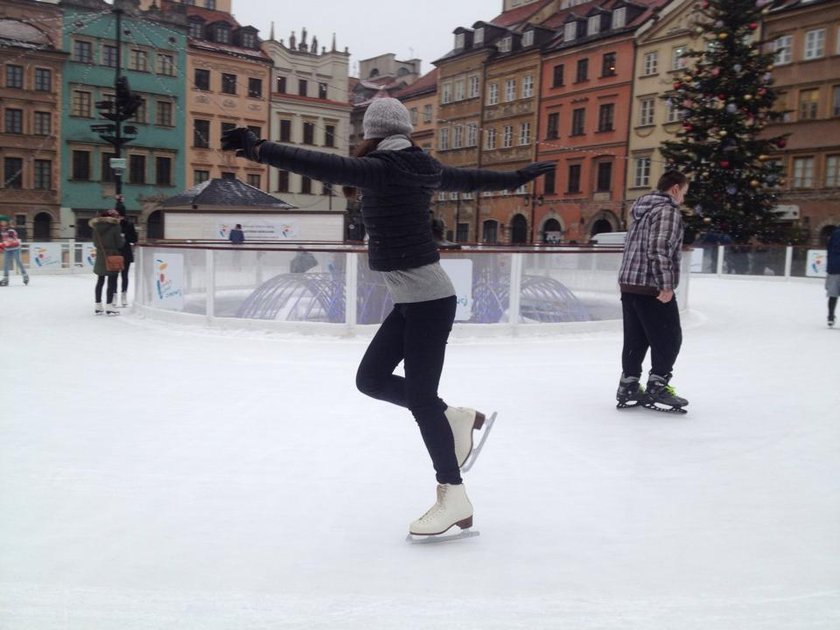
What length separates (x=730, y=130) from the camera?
89.7 feet

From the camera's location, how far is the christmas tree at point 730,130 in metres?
27.3

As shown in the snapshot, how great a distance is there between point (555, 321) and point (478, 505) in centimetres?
715

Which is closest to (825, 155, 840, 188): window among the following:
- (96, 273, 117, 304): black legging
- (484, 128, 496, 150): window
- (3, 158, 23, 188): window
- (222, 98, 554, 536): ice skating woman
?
(484, 128, 496, 150): window

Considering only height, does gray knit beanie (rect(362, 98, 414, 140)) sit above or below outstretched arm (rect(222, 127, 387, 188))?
→ above

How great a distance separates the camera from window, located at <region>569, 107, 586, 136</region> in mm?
45250

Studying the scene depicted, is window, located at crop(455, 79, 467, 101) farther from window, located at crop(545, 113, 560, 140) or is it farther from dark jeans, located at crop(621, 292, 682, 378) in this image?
dark jeans, located at crop(621, 292, 682, 378)

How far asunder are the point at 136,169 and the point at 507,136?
76.2 ft

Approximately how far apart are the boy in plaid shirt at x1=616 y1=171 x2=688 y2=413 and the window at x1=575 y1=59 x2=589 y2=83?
1646 inches

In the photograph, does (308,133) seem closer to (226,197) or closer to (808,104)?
(808,104)

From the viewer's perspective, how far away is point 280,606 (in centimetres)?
259

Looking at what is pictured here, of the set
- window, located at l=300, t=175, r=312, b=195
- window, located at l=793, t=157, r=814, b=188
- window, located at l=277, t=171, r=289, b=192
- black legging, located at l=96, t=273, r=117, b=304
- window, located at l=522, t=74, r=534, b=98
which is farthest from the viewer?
window, located at l=300, t=175, r=312, b=195

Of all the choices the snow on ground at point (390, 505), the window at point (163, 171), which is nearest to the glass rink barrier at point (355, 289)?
the snow on ground at point (390, 505)

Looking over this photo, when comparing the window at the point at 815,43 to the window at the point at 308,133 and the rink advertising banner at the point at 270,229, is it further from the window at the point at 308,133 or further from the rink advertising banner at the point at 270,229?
the window at the point at 308,133

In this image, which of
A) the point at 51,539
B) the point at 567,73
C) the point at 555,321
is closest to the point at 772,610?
the point at 51,539
